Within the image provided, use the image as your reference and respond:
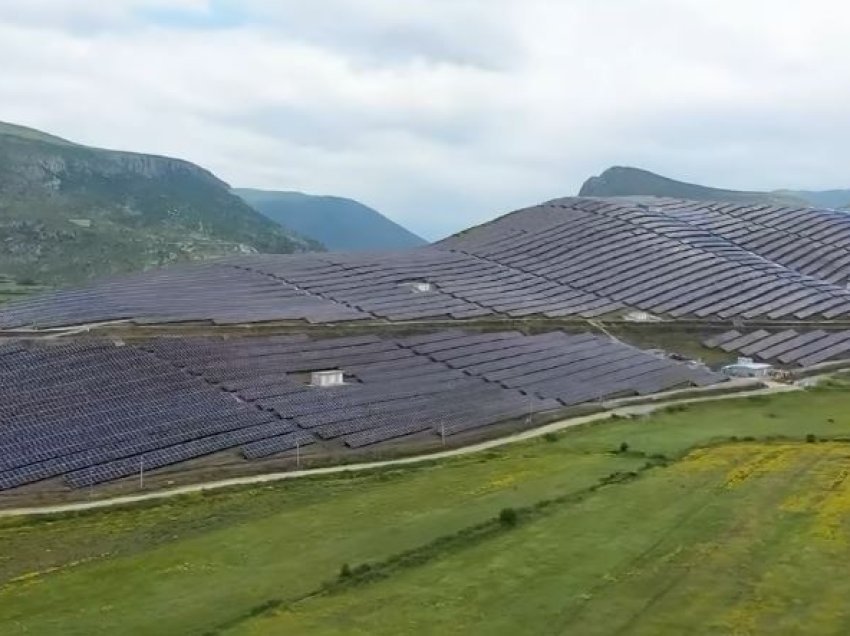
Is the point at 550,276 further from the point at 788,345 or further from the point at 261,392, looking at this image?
the point at 261,392

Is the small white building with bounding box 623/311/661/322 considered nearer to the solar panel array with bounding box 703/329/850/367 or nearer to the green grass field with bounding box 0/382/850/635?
the solar panel array with bounding box 703/329/850/367

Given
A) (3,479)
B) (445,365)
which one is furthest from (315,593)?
(445,365)

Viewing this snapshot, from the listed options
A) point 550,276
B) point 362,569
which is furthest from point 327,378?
point 550,276

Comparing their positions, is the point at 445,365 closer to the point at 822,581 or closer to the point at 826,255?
the point at 822,581

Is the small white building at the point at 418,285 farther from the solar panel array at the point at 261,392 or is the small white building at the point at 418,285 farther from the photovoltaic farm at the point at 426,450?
the solar panel array at the point at 261,392

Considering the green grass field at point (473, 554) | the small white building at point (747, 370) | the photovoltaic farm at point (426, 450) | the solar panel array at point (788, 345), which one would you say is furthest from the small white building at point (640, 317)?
the green grass field at point (473, 554)

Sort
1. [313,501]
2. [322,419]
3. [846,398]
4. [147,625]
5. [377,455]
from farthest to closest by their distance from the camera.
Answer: [846,398], [322,419], [377,455], [313,501], [147,625]
